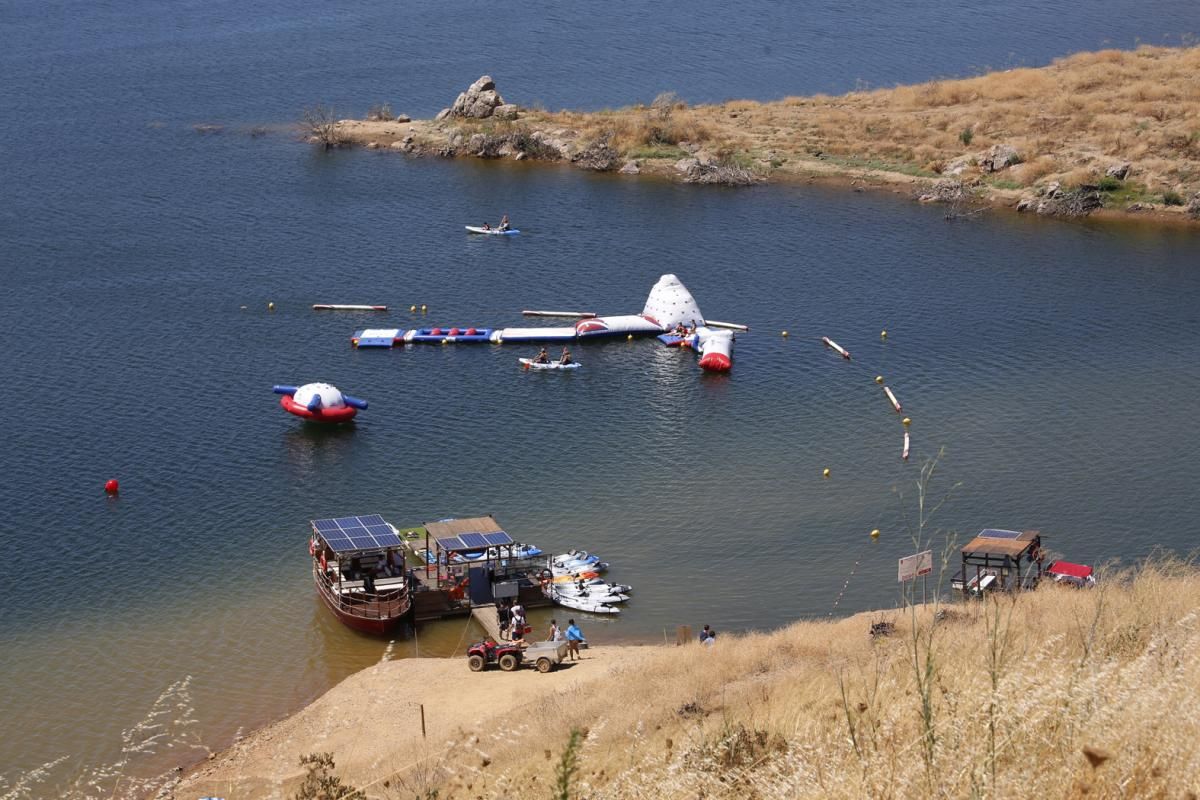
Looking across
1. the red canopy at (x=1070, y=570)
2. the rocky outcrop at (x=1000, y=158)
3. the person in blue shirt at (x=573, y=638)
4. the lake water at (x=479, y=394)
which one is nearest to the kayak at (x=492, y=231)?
the lake water at (x=479, y=394)

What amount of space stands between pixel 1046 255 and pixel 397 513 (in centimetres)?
5162

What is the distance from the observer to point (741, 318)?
80375 mm

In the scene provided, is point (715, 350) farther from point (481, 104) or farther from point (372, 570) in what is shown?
point (481, 104)

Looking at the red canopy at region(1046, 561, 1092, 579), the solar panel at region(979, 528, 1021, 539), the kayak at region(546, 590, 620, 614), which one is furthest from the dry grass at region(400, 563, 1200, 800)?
the solar panel at region(979, 528, 1021, 539)

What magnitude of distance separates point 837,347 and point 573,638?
3305cm

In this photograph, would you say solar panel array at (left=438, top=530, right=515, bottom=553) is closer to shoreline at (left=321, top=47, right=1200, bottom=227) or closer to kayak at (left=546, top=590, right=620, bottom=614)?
kayak at (left=546, top=590, right=620, bottom=614)

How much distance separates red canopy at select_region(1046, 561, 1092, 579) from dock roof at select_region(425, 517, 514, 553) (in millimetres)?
18786

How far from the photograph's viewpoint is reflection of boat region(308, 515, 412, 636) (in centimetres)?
4853

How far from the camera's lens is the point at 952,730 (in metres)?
15.4

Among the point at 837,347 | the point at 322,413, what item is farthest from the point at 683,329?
the point at 322,413

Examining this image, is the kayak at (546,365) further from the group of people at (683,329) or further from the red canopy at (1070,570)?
the red canopy at (1070,570)

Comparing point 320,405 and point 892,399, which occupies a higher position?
point 892,399

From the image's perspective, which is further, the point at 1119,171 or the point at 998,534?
the point at 1119,171

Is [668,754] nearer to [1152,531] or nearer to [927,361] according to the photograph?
[1152,531]
